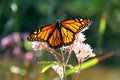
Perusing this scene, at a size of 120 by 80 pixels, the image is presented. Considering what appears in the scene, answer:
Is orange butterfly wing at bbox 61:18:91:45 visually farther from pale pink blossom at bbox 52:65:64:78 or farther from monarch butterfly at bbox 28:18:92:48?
pale pink blossom at bbox 52:65:64:78

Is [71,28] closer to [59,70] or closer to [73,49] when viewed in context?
[73,49]

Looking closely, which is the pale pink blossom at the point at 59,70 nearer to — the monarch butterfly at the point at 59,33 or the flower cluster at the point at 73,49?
the flower cluster at the point at 73,49

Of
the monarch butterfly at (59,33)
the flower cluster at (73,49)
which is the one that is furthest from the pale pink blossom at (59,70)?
the monarch butterfly at (59,33)

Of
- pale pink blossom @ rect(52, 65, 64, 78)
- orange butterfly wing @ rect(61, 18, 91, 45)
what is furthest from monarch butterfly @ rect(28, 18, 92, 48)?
pale pink blossom @ rect(52, 65, 64, 78)

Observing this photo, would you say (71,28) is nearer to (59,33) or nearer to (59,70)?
(59,33)

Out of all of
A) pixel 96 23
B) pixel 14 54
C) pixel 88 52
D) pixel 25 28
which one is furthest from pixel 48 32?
pixel 25 28

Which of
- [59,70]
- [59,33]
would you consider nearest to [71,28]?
[59,33]

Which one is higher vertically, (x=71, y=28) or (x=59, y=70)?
(x=71, y=28)
